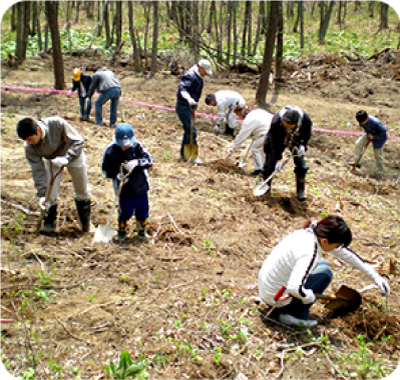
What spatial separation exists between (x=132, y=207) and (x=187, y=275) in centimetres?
106

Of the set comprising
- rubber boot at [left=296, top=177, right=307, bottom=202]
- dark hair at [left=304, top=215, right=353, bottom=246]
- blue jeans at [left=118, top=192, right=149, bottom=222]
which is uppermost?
dark hair at [left=304, top=215, right=353, bottom=246]

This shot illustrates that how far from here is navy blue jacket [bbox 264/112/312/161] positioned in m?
5.80

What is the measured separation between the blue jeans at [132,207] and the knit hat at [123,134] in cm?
67

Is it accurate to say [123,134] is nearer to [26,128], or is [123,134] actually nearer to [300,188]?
[26,128]

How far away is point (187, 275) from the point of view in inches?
163

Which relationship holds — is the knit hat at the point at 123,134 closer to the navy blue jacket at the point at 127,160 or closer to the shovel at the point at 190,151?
the navy blue jacket at the point at 127,160

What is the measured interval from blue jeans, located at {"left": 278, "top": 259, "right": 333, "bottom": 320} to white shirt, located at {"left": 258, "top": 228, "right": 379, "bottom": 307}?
0.37 feet

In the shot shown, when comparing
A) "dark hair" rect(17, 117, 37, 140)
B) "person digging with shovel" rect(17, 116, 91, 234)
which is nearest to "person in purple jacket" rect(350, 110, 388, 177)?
"person digging with shovel" rect(17, 116, 91, 234)

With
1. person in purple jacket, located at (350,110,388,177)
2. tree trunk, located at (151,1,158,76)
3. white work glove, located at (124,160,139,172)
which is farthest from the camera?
tree trunk, located at (151,1,158,76)

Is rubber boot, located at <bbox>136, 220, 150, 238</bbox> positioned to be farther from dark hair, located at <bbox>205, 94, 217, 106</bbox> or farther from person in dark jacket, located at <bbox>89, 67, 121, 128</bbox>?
person in dark jacket, located at <bbox>89, 67, 121, 128</bbox>

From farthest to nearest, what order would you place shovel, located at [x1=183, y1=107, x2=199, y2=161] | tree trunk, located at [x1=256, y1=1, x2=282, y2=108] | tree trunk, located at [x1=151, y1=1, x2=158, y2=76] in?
tree trunk, located at [x1=151, y1=1, x2=158, y2=76] → tree trunk, located at [x1=256, y1=1, x2=282, y2=108] → shovel, located at [x1=183, y1=107, x2=199, y2=161]

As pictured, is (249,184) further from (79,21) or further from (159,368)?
(79,21)

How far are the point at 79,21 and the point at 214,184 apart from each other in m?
20.9

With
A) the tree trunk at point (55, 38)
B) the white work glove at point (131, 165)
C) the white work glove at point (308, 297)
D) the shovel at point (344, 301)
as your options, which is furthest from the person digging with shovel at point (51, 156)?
the tree trunk at point (55, 38)
